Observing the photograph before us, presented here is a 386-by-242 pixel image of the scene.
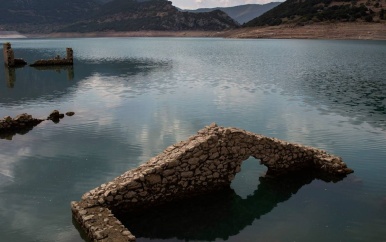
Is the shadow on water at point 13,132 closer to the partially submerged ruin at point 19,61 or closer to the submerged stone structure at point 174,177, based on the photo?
the submerged stone structure at point 174,177

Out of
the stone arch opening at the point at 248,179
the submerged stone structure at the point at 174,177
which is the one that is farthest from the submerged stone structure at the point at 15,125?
the stone arch opening at the point at 248,179

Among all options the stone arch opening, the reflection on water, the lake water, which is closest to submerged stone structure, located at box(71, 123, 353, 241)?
the lake water

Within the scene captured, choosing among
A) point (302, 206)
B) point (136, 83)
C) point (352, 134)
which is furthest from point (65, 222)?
point (136, 83)

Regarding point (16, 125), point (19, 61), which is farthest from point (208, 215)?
point (19, 61)

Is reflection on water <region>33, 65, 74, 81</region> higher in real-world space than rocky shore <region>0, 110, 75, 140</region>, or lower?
higher

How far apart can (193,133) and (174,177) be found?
12.8m

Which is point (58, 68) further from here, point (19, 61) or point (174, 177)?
point (174, 177)

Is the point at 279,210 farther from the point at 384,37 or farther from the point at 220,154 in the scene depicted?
the point at 384,37

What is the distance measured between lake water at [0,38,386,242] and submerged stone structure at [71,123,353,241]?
0.72 metres

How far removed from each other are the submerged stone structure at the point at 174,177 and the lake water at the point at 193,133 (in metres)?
0.72

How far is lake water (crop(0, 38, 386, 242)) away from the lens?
15836 millimetres

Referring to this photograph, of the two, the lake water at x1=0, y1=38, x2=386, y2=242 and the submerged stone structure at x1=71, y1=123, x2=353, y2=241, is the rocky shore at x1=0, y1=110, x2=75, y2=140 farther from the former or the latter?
the submerged stone structure at x1=71, y1=123, x2=353, y2=241

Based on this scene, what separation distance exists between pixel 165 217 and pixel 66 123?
19.6 meters

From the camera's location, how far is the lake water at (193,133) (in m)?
15.8
